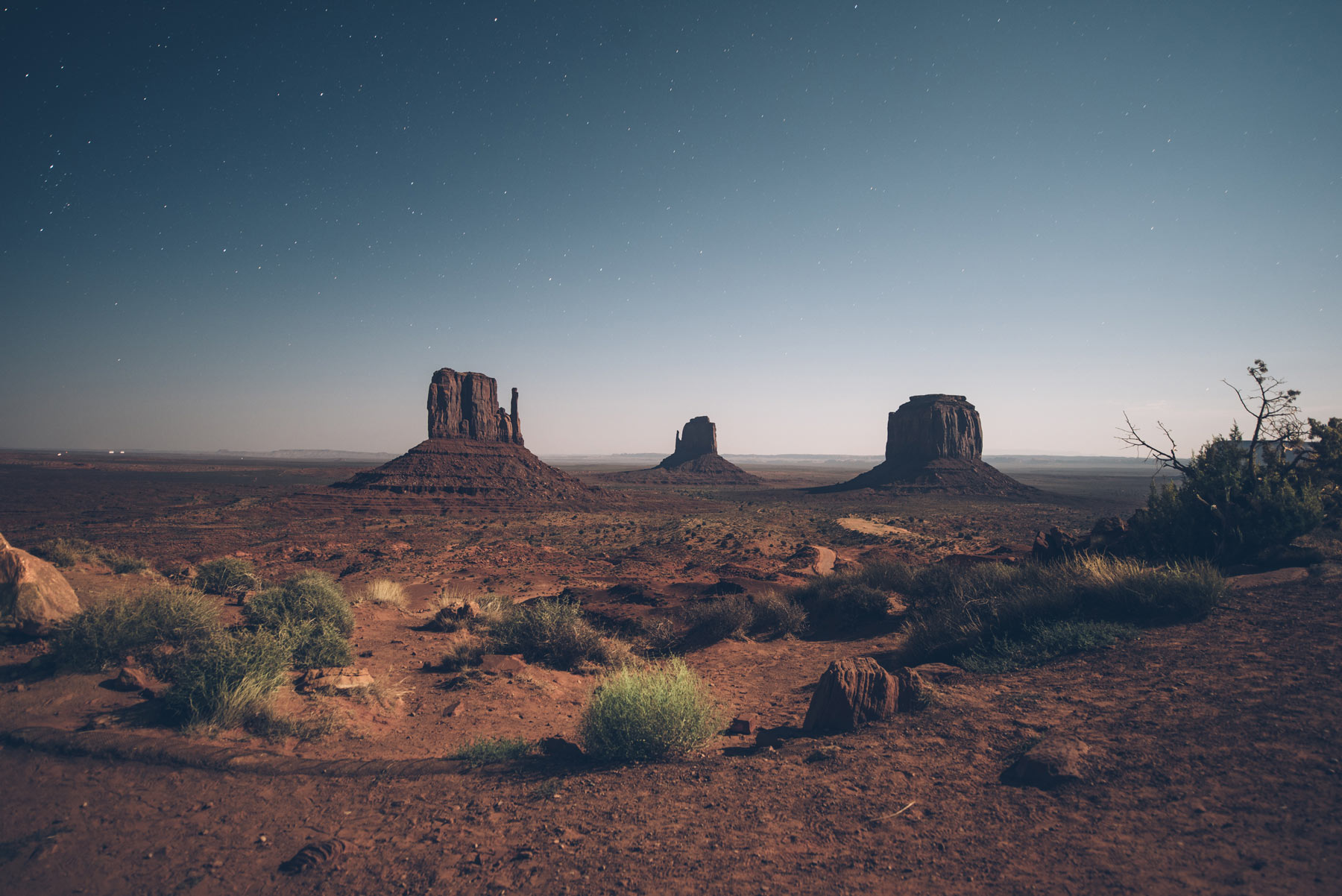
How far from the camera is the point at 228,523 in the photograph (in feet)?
105

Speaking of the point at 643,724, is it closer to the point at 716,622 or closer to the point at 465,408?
the point at 716,622

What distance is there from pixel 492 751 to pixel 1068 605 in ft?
25.9

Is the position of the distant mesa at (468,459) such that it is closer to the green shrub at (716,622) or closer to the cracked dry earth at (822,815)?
the green shrub at (716,622)

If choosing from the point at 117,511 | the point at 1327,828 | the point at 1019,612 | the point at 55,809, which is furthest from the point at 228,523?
the point at 1327,828

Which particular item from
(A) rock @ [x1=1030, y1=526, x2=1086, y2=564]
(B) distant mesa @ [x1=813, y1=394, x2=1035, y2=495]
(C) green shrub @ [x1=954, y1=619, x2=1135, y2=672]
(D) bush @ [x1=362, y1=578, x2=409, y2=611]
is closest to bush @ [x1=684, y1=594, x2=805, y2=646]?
(A) rock @ [x1=1030, y1=526, x2=1086, y2=564]

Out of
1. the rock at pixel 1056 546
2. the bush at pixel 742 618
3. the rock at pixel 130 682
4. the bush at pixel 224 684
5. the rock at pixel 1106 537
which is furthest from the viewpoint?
the rock at pixel 1056 546

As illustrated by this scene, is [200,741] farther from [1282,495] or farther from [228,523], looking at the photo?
[228,523]

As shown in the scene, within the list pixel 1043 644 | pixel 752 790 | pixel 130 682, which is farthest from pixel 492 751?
pixel 1043 644

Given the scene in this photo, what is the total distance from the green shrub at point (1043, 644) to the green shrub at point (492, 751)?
5550mm

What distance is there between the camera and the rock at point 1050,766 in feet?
12.9

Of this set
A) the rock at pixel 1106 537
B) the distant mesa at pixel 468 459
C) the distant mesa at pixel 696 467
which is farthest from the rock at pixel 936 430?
the rock at pixel 1106 537

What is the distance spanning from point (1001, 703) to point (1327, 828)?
98.9 inches

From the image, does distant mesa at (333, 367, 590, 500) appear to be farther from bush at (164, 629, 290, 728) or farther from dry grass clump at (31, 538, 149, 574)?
bush at (164, 629, 290, 728)

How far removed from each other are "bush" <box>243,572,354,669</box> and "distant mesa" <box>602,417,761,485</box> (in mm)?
82800
